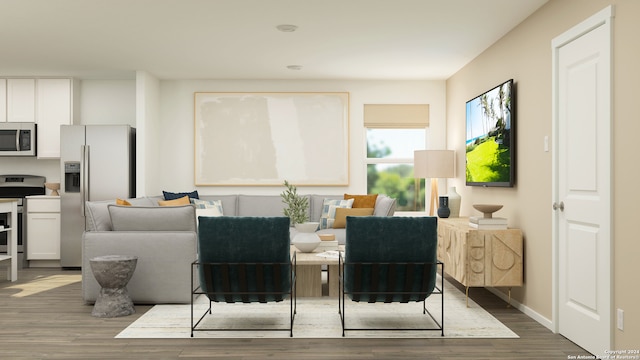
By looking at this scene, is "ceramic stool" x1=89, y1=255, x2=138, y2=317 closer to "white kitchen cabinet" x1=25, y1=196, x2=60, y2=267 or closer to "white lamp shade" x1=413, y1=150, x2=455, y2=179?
"white kitchen cabinet" x1=25, y1=196, x2=60, y2=267

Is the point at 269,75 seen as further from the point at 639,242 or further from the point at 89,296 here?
the point at 639,242

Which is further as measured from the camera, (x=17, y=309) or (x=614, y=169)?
(x=17, y=309)

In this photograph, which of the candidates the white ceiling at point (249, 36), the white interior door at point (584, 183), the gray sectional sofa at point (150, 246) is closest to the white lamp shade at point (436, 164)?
the white ceiling at point (249, 36)

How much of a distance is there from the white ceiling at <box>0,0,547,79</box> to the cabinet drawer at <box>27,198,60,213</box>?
5.54 feet

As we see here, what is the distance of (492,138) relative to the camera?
5.16 m

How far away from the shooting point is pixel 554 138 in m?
3.93

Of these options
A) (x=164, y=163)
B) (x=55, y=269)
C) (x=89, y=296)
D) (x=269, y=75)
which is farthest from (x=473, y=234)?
(x=55, y=269)

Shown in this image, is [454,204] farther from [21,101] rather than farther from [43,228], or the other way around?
[21,101]

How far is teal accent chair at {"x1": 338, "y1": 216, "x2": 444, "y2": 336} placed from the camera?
3.59 meters

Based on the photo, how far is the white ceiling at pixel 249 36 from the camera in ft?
14.3

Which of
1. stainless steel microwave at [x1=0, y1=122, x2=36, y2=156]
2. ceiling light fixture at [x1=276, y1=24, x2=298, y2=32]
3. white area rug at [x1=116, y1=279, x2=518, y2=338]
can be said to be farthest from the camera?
stainless steel microwave at [x1=0, y1=122, x2=36, y2=156]

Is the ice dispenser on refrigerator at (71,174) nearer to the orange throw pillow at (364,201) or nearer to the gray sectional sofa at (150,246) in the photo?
the gray sectional sofa at (150,246)

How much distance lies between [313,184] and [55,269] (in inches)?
139

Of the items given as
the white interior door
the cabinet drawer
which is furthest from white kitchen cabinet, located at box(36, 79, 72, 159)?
the white interior door
